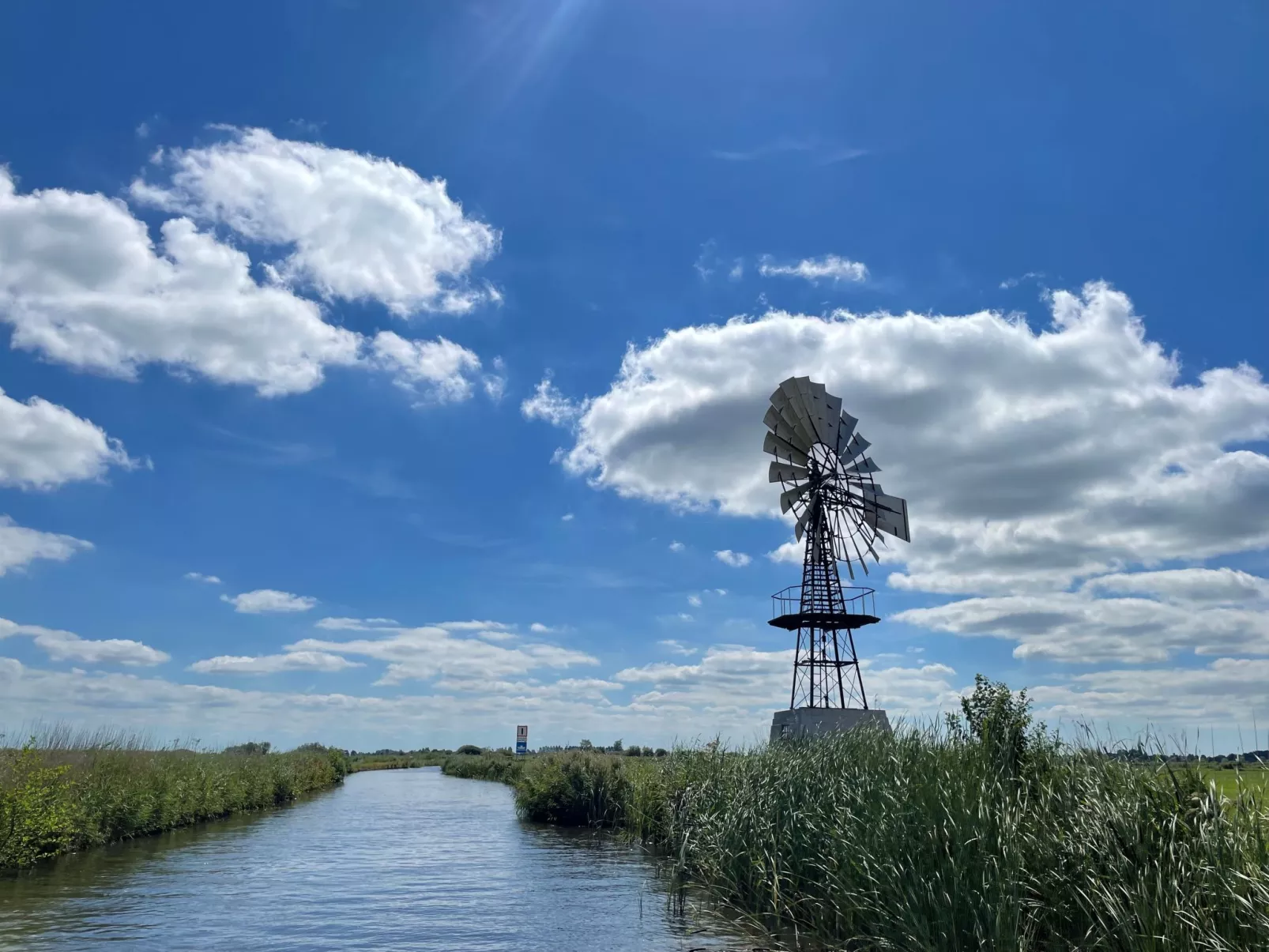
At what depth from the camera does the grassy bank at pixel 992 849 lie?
9492 millimetres

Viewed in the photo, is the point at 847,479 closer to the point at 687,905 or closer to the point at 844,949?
the point at 687,905

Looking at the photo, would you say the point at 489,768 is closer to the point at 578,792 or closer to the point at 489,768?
the point at 489,768

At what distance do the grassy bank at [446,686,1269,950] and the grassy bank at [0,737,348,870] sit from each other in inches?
817

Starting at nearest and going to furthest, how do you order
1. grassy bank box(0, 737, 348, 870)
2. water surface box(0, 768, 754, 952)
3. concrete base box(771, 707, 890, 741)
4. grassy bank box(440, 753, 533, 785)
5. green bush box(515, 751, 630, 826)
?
1. water surface box(0, 768, 754, 952)
2. grassy bank box(0, 737, 348, 870)
3. concrete base box(771, 707, 890, 741)
4. green bush box(515, 751, 630, 826)
5. grassy bank box(440, 753, 533, 785)

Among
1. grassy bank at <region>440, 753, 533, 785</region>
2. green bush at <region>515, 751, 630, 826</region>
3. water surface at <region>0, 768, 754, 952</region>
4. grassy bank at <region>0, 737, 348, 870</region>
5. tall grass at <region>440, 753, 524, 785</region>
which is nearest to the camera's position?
water surface at <region>0, 768, 754, 952</region>

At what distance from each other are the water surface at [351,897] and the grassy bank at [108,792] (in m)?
0.96

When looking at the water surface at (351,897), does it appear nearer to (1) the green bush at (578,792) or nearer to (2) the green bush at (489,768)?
(1) the green bush at (578,792)

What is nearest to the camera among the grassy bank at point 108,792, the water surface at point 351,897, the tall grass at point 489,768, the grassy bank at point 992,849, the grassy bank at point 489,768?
the grassy bank at point 992,849

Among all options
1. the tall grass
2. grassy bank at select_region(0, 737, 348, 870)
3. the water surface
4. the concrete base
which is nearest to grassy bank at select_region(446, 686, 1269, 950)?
the water surface

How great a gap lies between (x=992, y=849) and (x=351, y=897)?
1987 centimetres

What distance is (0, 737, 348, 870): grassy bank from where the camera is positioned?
25.8 meters

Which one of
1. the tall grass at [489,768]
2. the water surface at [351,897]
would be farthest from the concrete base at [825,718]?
the tall grass at [489,768]

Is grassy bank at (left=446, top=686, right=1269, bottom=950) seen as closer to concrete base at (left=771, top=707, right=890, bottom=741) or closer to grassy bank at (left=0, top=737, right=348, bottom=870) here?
concrete base at (left=771, top=707, right=890, bottom=741)

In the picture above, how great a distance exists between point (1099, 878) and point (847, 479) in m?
28.8
